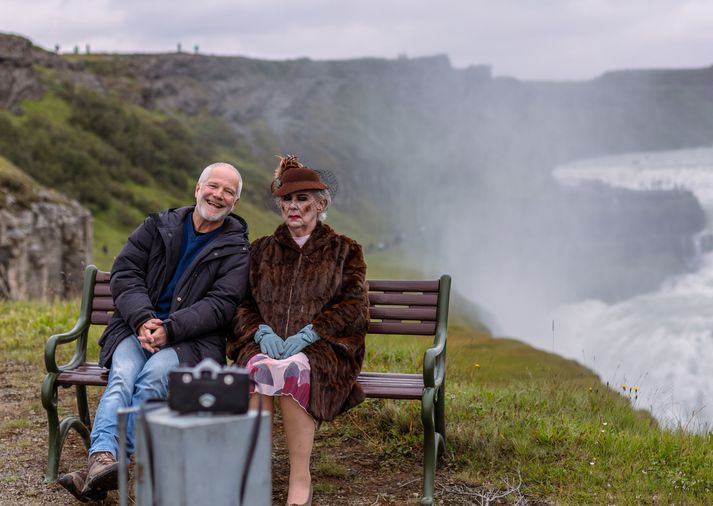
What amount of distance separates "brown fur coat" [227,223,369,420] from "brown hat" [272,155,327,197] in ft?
0.93

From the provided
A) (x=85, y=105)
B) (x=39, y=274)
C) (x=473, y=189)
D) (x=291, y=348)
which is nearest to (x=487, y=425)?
(x=291, y=348)

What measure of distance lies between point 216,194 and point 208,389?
236cm

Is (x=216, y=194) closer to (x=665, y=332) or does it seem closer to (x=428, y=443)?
(x=428, y=443)

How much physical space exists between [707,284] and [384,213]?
80.5 metres

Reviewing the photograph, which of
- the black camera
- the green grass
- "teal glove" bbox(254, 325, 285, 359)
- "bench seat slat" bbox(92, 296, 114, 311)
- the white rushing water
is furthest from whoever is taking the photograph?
the white rushing water

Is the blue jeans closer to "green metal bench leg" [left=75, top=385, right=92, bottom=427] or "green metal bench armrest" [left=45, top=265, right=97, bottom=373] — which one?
"green metal bench armrest" [left=45, top=265, right=97, bottom=373]

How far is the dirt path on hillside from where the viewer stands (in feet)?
16.5

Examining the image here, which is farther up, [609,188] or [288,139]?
[288,139]

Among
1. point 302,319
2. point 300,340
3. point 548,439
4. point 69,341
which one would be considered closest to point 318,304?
point 302,319

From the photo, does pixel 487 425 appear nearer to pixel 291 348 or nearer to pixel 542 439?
pixel 542 439

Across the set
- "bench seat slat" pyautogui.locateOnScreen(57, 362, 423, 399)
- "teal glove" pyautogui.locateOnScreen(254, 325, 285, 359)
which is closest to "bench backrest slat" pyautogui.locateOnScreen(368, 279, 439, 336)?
"bench seat slat" pyautogui.locateOnScreen(57, 362, 423, 399)

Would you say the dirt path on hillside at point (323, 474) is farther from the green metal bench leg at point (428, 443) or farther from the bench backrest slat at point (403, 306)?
the bench backrest slat at point (403, 306)

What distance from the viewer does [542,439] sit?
5715 mm

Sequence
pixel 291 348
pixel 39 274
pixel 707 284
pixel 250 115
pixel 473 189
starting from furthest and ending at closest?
pixel 473 189 → pixel 250 115 → pixel 707 284 → pixel 39 274 → pixel 291 348
